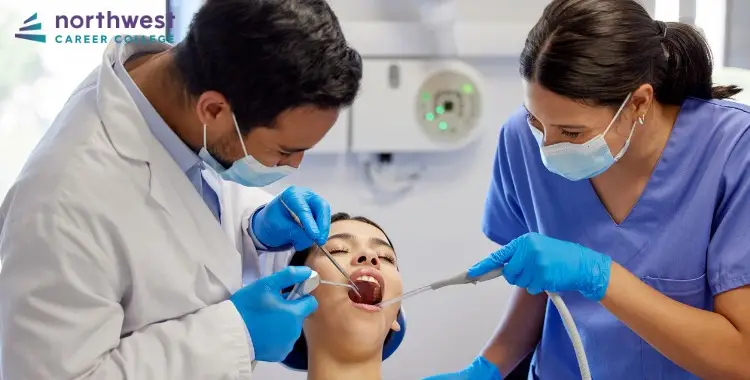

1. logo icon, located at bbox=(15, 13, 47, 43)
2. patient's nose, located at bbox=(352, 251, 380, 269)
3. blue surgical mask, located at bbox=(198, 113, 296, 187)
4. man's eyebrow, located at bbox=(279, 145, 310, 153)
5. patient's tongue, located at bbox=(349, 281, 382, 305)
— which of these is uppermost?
logo icon, located at bbox=(15, 13, 47, 43)

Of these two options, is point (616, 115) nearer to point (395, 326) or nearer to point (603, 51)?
point (603, 51)

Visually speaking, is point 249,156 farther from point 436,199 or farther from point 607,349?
point 436,199

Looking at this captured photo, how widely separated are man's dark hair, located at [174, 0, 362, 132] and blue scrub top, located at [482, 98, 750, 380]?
2.00 ft

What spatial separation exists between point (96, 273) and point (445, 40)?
1300 millimetres

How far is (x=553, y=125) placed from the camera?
1556 mm

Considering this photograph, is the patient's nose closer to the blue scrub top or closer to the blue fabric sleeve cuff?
the blue fabric sleeve cuff

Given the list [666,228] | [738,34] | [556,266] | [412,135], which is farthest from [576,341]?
[738,34]

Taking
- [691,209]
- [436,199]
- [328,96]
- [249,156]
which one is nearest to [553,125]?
[691,209]

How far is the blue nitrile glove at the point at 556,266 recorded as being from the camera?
1.50 metres

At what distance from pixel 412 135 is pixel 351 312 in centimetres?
71

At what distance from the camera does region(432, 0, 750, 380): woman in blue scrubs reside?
149 cm

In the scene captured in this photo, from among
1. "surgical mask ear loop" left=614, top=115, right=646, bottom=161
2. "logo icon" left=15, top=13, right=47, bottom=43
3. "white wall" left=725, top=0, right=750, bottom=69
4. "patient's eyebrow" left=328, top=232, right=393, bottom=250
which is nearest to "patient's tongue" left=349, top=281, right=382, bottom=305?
"patient's eyebrow" left=328, top=232, right=393, bottom=250

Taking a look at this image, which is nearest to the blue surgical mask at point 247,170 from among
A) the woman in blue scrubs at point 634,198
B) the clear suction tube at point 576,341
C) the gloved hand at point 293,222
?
the gloved hand at point 293,222

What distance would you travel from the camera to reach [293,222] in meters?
1.69
